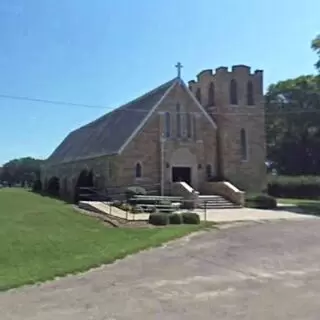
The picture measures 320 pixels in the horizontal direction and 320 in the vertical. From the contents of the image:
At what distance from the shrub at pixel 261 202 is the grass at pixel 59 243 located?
530 inches

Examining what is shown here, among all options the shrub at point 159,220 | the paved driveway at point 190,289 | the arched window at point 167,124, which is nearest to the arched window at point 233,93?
the arched window at point 167,124

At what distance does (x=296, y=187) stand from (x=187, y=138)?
15914 mm

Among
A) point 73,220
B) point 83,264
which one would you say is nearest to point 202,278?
point 83,264

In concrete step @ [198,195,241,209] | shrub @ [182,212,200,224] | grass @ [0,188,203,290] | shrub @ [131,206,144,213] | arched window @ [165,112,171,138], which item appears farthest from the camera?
arched window @ [165,112,171,138]

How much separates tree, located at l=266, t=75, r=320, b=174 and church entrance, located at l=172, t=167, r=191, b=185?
27.5m

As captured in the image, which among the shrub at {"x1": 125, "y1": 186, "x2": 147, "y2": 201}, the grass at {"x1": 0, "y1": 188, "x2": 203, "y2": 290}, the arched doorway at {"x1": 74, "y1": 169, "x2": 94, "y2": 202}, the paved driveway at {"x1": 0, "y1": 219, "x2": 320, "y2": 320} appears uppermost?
the arched doorway at {"x1": 74, "y1": 169, "x2": 94, "y2": 202}

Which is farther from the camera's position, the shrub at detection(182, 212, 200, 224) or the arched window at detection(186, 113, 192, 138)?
the arched window at detection(186, 113, 192, 138)

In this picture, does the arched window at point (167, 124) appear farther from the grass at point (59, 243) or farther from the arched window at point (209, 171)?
the grass at point (59, 243)

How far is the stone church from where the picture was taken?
3509 centimetres

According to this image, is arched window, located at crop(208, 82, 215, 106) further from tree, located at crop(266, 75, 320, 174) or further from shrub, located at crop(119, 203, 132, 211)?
tree, located at crop(266, 75, 320, 174)

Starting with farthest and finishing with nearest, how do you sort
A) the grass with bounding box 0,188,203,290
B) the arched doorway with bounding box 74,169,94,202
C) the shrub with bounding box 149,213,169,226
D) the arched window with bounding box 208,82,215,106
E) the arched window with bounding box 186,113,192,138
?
the arched window with bounding box 208,82,215,106
the arched window with bounding box 186,113,192,138
the arched doorway with bounding box 74,169,94,202
the shrub with bounding box 149,213,169,226
the grass with bounding box 0,188,203,290

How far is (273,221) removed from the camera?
908 inches

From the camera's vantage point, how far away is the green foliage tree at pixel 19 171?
10372cm

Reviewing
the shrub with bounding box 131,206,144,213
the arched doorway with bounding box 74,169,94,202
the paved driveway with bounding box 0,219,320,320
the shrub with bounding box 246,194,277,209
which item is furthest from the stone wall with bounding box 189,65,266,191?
the paved driveway with bounding box 0,219,320,320
